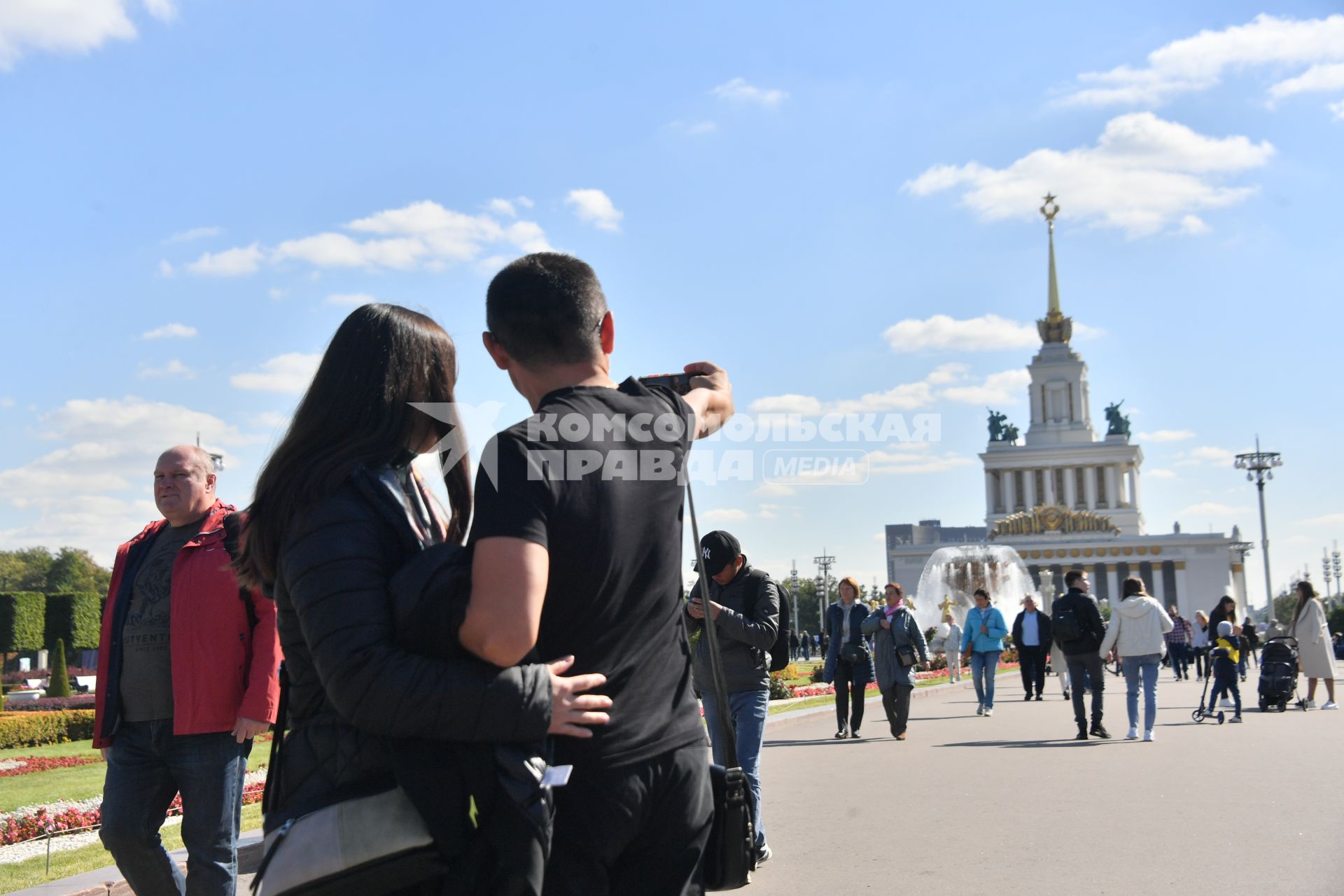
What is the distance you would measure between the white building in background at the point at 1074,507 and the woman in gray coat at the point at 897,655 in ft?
270

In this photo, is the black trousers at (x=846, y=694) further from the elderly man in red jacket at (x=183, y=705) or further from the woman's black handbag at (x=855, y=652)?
the elderly man in red jacket at (x=183, y=705)

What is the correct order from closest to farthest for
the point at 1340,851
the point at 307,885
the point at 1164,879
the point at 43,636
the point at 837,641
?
1. the point at 307,885
2. the point at 1164,879
3. the point at 1340,851
4. the point at 837,641
5. the point at 43,636

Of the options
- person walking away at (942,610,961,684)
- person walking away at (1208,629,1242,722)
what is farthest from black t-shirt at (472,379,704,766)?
person walking away at (942,610,961,684)

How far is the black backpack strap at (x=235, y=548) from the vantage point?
4.32m

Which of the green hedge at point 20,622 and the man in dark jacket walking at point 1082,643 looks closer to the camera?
the man in dark jacket walking at point 1082,643

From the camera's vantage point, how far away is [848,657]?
14328 mm

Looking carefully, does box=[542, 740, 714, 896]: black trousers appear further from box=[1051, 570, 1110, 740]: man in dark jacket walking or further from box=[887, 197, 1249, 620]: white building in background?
box=[887, 197, 1249, 620]: white building in background

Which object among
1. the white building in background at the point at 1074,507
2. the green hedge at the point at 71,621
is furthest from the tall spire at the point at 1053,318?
the green hedge at the point at 71,621

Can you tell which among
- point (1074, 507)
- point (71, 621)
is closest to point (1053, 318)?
point (1074, 507)

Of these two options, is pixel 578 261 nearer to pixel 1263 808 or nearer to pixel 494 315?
pixel 494 315

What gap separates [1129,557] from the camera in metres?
95.0

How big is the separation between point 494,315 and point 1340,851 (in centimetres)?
641

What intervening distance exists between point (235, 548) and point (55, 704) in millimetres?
28948

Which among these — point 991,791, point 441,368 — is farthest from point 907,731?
point 441,368
